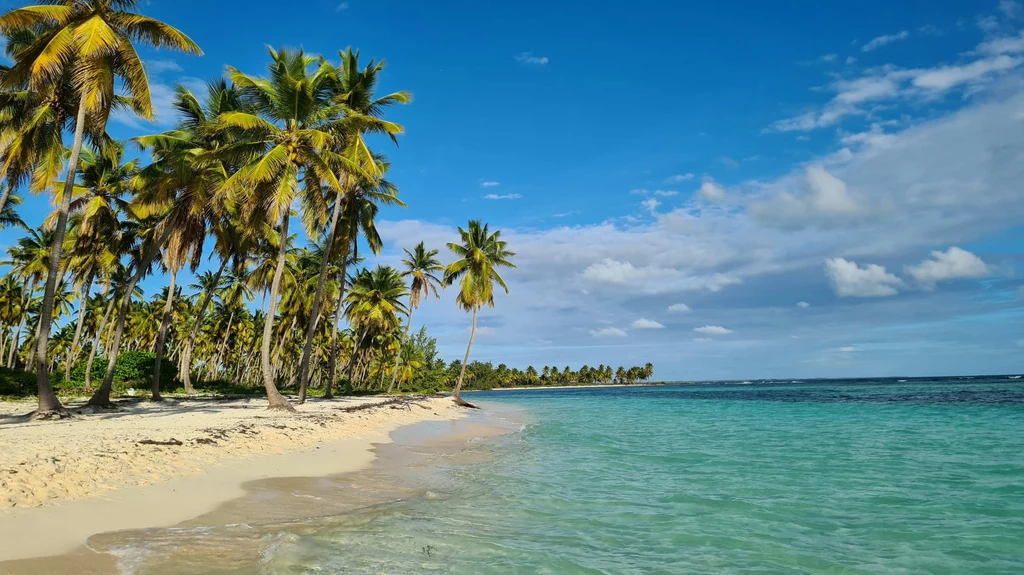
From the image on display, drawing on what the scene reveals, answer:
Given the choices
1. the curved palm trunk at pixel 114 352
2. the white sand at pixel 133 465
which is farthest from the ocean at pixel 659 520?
the curved palm trunk at pixel 114 352

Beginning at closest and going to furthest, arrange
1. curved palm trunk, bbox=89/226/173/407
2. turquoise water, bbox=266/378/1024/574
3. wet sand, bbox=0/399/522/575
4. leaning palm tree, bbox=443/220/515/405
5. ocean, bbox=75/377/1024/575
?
1. wet sand, bbox=0/399/522/575
2. ocean, bbox=75/377/1024/575
3. turquoise water, bbox=266/378/1024/574
4. curved palm trunk, bbox=89/226/173/407
5. leaning palm tree, bbox=443/220/515/405

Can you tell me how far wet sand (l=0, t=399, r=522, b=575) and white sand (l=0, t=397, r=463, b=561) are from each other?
25 centimetres

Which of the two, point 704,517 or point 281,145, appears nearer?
point 704,517

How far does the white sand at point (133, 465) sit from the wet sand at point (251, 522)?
0.25 m

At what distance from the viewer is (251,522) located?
651 cm

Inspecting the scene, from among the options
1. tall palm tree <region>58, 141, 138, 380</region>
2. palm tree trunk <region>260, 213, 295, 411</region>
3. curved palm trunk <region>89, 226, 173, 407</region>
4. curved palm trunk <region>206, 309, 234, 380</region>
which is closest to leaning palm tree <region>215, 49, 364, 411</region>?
palm tree trunk <region>260, 213, 295, 411</region>

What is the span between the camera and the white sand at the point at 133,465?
575 cm

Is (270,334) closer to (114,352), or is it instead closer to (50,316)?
(114,352)

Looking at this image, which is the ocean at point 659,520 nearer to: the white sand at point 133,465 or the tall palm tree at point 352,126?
the white sand at point 133,465

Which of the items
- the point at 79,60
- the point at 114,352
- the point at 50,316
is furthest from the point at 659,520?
the point at 114,352

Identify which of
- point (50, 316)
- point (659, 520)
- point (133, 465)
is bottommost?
point (659, 520)

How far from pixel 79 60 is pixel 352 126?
310 inches

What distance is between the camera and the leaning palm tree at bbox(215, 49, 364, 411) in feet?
57.7

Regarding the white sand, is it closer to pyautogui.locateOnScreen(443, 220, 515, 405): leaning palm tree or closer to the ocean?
the ocean
